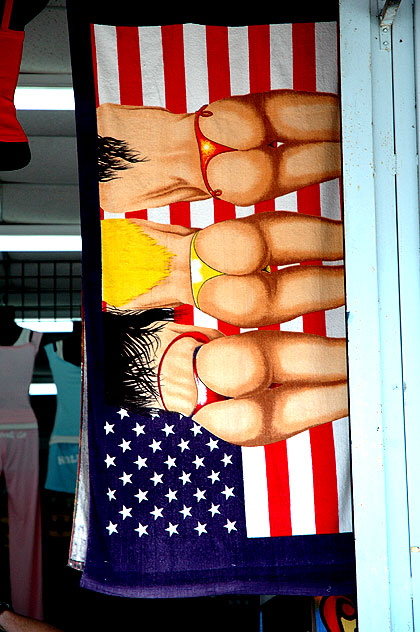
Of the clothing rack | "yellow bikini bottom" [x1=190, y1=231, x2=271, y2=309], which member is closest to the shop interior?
the clothing rack

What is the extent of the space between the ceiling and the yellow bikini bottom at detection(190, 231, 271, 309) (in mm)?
1797

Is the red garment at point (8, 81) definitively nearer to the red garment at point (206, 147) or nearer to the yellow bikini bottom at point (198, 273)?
the red garment at point (206, 147)

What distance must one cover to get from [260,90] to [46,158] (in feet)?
9.24

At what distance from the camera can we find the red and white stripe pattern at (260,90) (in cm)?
279

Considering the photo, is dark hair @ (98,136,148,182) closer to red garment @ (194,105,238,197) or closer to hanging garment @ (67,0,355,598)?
hanging garment @ (67,0,355,598)

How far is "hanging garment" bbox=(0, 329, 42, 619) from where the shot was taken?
18.8 feet

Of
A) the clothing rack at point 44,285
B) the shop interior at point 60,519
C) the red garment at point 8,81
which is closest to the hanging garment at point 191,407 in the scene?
the red garment at point 8,81

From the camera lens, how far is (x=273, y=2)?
2.98 m

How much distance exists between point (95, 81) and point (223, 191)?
24.4 inches

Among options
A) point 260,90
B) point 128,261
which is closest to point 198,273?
point 128,261

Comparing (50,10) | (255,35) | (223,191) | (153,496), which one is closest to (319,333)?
(223,191)

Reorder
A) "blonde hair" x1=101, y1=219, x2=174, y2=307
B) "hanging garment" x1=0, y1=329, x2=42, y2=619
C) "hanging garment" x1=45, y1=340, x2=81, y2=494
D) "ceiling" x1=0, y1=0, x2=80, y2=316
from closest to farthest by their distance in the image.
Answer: "blonde hair" x1=101, y1=219, x2=174, y2=307 → "ceiling" x1=0, y1=0, x2=80, y2=316 → "hanging garment" x1=0, y1=329, x2=42, y2=619 → "hanging garment" x1=45, y1=340, x2=81, y2=494

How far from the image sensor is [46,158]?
541 cm

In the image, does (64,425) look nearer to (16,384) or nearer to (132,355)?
(16,384)
